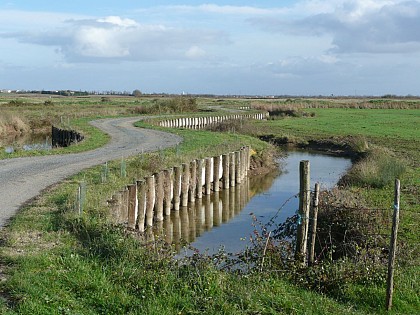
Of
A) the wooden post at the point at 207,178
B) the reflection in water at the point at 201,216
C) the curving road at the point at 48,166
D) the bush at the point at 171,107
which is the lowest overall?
the reflection in water at the point at 201,216

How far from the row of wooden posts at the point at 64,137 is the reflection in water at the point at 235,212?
12674 mm

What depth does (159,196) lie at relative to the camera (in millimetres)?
17688

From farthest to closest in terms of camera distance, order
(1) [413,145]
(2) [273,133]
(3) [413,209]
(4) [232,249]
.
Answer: (2) [273,133], (1) [413,145], (3) [413,209], (4) [232,249]

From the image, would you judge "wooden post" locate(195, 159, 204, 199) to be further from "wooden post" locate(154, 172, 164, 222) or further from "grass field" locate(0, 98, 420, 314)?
"grass field" locate(0, 98, 420, 314)

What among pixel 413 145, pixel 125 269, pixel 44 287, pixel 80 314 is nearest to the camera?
pixel 80 314

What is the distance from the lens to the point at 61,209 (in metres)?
12.5

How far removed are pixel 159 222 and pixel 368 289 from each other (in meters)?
9.98

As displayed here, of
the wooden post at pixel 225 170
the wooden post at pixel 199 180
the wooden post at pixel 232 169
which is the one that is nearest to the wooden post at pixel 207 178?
the wooden post at pixel 199 180

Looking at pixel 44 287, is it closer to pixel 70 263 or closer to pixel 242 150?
pixel 70 263

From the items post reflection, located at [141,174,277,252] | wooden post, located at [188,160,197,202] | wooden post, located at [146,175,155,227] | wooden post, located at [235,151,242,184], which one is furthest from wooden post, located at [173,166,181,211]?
wooden post, located at [235,151,242,184]

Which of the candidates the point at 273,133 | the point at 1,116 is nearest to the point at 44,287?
the point at 273,133

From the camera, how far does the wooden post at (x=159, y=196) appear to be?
1755 centimetres

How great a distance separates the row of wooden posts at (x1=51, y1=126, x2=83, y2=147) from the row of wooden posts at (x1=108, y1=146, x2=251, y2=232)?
462 inches

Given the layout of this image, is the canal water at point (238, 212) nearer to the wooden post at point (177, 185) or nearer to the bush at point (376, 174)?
the wooden post at point (177, 185)
